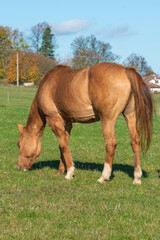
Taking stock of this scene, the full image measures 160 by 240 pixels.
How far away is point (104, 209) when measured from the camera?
533 cm

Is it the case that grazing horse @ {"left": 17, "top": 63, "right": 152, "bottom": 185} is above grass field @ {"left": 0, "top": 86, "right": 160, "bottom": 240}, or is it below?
above

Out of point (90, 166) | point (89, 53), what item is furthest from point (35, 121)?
point (89, 53)

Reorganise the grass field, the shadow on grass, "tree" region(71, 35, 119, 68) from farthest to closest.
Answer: "tree" region(71, 35, 119, 68) < the shadow on grass < the grass field

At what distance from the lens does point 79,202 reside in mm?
5676

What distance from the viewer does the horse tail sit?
22.1 ft

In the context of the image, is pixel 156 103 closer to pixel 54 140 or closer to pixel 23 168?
pixel 23 168

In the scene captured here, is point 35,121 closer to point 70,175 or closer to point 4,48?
point 70,175

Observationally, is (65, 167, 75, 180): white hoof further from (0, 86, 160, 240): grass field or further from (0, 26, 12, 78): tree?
(0, 26, 12, 78): tree

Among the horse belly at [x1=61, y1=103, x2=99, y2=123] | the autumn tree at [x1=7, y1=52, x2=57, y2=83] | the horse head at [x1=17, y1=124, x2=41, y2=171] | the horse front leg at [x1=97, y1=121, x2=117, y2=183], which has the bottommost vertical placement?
the autumn tree at [x1=7, y1=52, x2=57, y2=83]

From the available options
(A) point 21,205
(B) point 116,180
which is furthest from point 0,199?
(B) point 116,180

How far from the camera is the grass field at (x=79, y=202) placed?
176 inches

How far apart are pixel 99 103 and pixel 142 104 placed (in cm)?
81

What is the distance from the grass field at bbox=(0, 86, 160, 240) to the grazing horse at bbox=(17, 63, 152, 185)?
0.45 m

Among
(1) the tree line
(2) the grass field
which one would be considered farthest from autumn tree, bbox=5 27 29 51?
(2) the grass field
